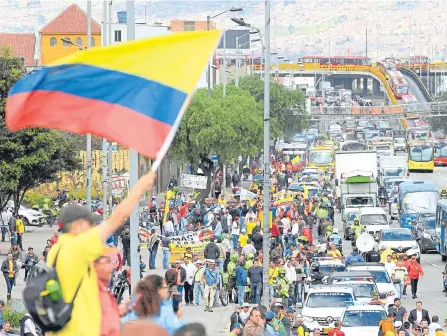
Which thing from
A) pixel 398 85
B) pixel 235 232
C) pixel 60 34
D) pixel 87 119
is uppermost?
pixel 60 34

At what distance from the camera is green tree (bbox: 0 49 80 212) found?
4509 centimetres

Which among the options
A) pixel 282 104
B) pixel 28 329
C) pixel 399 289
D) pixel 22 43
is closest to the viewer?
pixel 28 329

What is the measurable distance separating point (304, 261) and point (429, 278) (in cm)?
678

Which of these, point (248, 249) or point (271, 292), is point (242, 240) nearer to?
→ point (248, 249)

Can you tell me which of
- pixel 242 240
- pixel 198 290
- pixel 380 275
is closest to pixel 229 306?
pixel 198 290

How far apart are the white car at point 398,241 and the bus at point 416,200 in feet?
35.3

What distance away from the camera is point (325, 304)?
1228 inches

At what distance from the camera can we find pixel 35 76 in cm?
975

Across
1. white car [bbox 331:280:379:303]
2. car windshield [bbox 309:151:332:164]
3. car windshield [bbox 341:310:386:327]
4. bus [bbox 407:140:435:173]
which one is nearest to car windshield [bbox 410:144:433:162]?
bus [bbox 407:140:435:173]

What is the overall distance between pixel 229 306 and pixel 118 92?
85.1 feet

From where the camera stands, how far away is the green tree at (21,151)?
45094 mm

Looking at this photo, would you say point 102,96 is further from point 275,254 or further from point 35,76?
point 275,254

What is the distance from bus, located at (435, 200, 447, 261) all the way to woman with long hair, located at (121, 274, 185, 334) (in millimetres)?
38239

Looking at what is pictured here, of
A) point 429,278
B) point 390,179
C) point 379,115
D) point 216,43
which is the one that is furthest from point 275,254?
point 379,115
